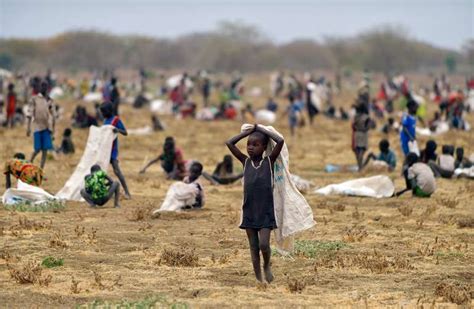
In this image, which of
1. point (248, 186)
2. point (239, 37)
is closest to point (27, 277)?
point (248, 186)

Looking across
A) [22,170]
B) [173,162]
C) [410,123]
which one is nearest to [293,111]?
[173,162]

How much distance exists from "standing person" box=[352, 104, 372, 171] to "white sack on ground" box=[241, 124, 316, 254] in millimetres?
9261

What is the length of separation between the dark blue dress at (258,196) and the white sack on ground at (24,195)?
5207 mm

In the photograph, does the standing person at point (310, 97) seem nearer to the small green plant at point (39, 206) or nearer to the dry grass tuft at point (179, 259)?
the small green plant at point (39, 206)

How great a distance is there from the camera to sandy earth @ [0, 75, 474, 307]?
8047 mm

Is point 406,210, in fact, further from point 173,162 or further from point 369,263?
point 173,162

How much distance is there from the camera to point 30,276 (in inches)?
331

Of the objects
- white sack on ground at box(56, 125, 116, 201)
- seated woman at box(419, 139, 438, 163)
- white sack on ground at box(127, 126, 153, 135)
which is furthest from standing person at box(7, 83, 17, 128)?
seated woman at box(419, 139, 438, 163)

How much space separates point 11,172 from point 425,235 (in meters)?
5.48

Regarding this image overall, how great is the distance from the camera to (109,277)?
872 centimetres

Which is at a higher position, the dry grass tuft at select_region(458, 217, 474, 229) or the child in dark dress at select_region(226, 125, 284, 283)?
the child in dark dress at select_region(226, 125, 284, 283)

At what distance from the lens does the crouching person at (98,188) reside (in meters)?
13.0

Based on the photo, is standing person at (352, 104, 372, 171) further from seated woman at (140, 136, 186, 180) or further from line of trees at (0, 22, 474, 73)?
line of trees at (0, 22, 474, 73)

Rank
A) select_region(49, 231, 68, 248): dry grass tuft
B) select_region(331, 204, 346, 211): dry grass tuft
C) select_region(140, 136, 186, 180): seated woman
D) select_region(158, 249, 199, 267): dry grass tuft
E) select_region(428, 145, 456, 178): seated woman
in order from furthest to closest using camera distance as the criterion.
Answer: select_region(428, 145, 456, 178): seated woman < select_region(140, 136, 186, 180): seated woman < select_region(331, 204, 346, 211): dry grass tuft < select_region(49, 231, 68, 248): dry grass tuft < select_region(158, 249, 199, 267): dry grass tuft
